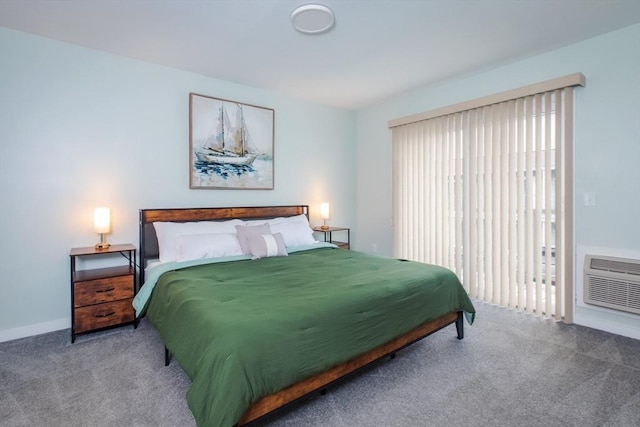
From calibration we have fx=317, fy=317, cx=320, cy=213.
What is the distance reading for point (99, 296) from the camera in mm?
2750

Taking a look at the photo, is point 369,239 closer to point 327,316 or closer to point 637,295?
point 637,295

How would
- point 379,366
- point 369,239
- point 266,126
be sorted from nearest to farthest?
point 379,366 → point 266,126 → point 369,239

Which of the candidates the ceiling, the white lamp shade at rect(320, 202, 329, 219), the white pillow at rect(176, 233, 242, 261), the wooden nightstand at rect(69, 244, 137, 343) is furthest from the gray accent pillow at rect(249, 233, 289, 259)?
the ceiling

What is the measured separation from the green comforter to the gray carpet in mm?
318

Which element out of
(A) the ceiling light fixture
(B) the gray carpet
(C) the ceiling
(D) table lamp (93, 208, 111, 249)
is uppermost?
(C) the ceiling

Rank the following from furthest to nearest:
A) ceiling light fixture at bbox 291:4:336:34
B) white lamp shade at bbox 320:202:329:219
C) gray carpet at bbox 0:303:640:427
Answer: white lamp shade at bbox 320:202:329:219, ceiling light fixture at bbox 291:4:336:34, gray carpet at bbox 0:303:640:427

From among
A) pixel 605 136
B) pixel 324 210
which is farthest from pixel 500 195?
pixel 324 210

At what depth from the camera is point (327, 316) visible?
1734 mm

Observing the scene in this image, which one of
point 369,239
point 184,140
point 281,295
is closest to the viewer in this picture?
point 281,295

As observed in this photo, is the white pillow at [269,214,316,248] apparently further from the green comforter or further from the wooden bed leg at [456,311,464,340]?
the wooden bed leg at [456,311,464,340]

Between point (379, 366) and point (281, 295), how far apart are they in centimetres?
96

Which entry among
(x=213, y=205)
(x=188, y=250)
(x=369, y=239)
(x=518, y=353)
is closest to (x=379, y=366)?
(x=518, y=353)

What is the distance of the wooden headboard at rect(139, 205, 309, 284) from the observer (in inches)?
127

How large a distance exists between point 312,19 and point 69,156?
2.52 meters
